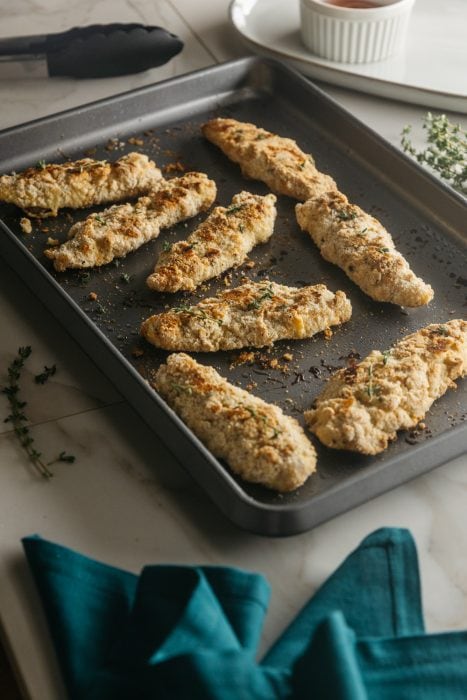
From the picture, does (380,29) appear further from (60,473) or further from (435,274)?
(60,473)

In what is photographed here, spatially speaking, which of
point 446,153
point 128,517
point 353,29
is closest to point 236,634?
point 128,517

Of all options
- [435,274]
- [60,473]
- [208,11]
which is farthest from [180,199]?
[208,11]

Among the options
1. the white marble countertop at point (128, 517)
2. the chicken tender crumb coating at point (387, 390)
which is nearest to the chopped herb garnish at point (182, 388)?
the white marble countertop at point (128, 517)

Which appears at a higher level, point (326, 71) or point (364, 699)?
point (326, 71)

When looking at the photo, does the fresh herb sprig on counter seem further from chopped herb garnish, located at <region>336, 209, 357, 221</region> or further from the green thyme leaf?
chopped herb garnish, located at <region>336, 209, 357, 221</region>

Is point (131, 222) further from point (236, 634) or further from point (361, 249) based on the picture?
point (236, 634)

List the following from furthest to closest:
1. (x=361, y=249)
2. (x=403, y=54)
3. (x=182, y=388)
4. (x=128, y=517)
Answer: (x=403, y=54) → (x=361, y=249) → (x=182, y=388) → (x=128, y=517)

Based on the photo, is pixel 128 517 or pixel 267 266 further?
pixel 267 266

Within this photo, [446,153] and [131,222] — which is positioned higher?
[446,153]
